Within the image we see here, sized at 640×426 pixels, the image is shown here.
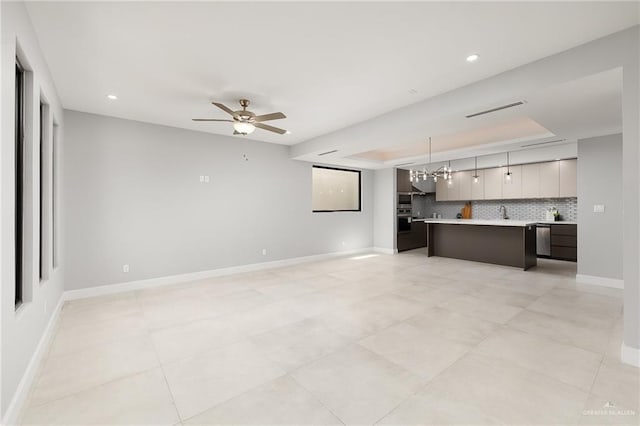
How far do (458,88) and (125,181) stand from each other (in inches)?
206

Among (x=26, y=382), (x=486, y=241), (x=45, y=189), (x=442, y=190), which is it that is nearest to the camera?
(x=26, y=382)

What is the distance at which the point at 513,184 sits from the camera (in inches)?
308

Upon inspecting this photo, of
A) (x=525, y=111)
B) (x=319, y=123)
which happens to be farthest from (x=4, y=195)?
(x=525, y=111)

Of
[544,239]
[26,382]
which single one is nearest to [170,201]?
[26,382]

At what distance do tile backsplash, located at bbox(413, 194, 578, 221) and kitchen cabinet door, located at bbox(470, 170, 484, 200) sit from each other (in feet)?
1.83

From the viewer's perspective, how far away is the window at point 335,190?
25.4 ft

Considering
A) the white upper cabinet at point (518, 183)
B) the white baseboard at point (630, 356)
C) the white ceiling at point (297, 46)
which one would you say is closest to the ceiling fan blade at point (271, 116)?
the white ceiling at point (297, 46)

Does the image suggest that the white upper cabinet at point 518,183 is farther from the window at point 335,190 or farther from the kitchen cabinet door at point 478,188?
the window at point 335,190

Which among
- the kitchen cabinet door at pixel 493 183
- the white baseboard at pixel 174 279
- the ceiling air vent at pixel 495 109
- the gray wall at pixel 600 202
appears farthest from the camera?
the kitchen cabinet door at pixel 493 183

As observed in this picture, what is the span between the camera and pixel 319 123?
5.08 metres

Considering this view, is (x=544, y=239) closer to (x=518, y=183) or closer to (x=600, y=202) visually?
(x=518, y=183)

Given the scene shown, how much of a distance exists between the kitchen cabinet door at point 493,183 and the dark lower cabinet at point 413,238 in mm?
2144

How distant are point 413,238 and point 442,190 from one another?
1876 millimetres

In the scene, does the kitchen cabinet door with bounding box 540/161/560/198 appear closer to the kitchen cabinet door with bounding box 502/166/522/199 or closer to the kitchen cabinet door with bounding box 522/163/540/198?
the kitchen cabinet door with bounding box 522/163/540/198
